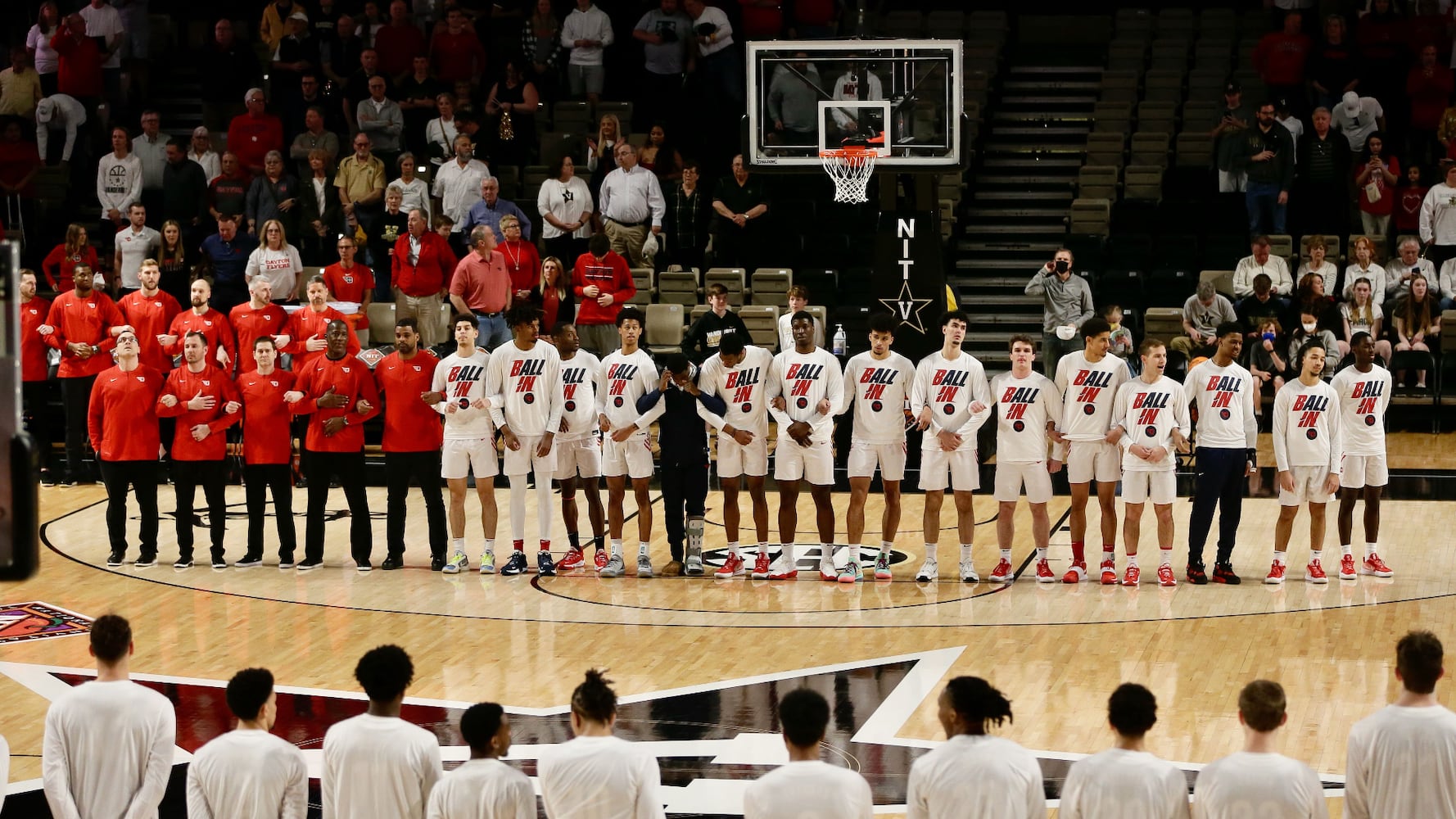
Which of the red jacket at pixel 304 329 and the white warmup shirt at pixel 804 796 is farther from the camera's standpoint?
the red jacket at pixel 304 329

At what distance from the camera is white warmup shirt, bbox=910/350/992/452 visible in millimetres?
13266

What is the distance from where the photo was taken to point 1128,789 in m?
6.34

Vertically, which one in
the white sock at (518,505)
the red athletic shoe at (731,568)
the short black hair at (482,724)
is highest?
the short black hair at (482,724)

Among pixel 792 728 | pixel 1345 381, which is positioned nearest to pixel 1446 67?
pixel 1345 381

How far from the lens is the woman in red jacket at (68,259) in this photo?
18750mm

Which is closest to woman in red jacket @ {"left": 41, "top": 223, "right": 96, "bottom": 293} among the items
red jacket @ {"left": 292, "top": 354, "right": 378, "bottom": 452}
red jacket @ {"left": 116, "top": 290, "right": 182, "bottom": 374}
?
red jacket @ {"left": 116, "top": 290, "right": 182, "bottom": 374}

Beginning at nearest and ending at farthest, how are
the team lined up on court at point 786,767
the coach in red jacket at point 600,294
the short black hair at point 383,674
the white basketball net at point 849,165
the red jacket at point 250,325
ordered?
the team lined up on court at point 786,767, the short black hair at point 383,674, the white basketball net at point 849,165, the red jacket at point 250,325, the coach in red jacket at point 600,294

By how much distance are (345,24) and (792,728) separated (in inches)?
721

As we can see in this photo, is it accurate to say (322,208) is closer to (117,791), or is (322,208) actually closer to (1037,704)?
(1037,704)

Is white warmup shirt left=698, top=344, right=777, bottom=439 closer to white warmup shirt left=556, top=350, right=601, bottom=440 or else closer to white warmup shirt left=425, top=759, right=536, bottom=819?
white warmup shirt left=556, top=350, right=601, bottom=440

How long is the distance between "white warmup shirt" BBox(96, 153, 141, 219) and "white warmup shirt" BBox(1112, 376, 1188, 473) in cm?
1317

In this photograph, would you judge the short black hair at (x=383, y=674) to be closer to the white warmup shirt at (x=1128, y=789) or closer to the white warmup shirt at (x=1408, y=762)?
the white warmup shirt at (x=1128, y=789)

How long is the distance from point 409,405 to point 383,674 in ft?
23.6

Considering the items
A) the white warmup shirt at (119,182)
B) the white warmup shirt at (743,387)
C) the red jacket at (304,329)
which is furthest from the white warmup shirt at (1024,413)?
the white warmup shirt at (119,182)
